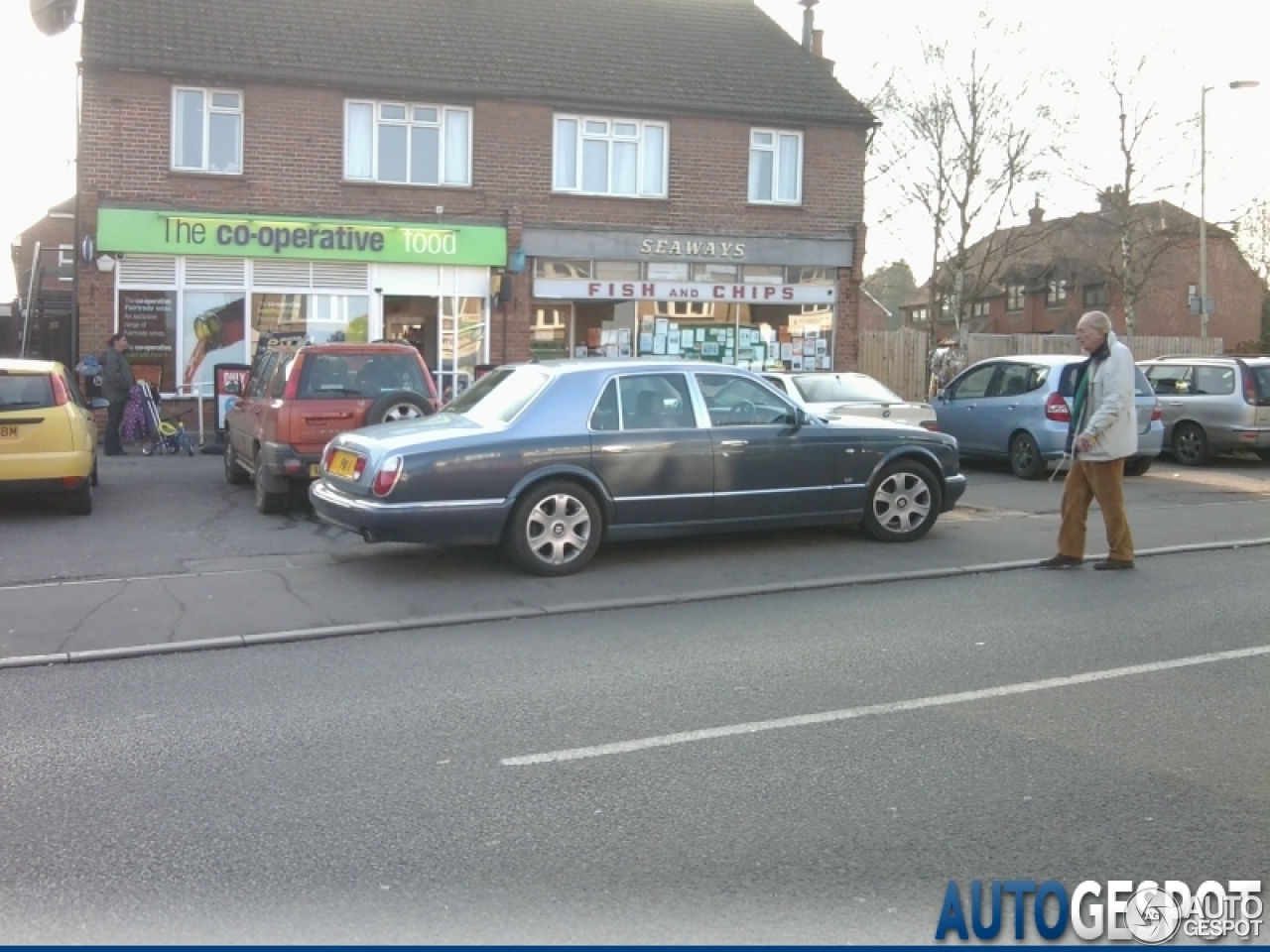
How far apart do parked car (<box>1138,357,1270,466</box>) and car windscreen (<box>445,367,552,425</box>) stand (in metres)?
11.5

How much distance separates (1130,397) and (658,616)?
12.8 ft

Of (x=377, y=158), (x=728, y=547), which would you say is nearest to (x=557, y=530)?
(x=728, y=547)

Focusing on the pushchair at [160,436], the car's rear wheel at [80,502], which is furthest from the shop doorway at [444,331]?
the car's rear wheel at [80,502]

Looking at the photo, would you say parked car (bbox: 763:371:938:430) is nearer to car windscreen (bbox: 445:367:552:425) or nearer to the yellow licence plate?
car windscreen (bbox: 445:367:552:425)

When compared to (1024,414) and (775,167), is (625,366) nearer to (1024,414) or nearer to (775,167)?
(1024,414)

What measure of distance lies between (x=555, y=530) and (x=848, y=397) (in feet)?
22.6

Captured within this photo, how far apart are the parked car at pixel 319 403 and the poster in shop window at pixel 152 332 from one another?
7858mm

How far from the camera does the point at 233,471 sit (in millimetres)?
14867

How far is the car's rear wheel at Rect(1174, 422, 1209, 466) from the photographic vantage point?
1794 centimetres

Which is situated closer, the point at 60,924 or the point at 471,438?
the point at 60,924

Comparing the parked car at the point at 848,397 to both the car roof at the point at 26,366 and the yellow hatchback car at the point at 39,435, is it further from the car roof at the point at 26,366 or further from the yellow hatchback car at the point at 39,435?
the car roof at the point at 26,366

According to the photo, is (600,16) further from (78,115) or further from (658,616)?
(658,616)

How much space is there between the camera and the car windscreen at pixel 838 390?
50.1 ft

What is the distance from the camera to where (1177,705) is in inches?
240
